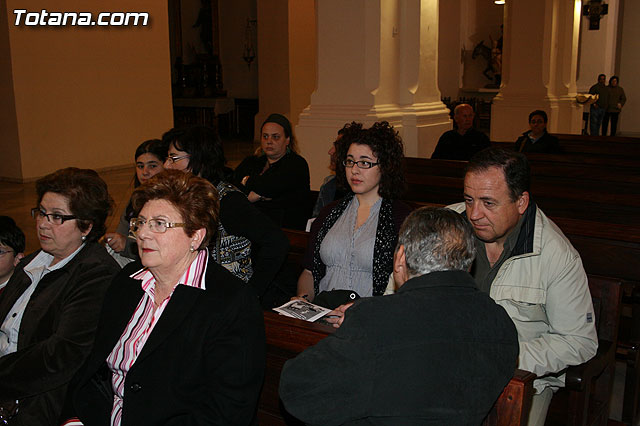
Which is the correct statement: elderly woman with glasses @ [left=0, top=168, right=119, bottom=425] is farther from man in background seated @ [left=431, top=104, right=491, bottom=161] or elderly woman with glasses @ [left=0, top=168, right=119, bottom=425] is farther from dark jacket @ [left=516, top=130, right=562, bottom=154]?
dark jacket @ [left=516, top=130, right=562, bottom=154]

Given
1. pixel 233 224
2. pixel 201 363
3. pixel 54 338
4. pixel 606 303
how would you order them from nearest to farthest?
pixel 201 363 → pixel 54 338 → pixel 606 303 → pixel 233 224

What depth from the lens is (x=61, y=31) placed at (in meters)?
12.0

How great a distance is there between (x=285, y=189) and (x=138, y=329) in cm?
288

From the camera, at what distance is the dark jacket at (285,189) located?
520cm

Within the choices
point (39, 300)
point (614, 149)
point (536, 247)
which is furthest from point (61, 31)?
point (536, 247)

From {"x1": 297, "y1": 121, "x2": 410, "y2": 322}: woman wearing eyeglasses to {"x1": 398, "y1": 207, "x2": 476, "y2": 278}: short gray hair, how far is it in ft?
4.49

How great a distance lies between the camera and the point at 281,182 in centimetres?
520

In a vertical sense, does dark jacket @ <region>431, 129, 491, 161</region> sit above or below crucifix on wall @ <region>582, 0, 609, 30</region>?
below

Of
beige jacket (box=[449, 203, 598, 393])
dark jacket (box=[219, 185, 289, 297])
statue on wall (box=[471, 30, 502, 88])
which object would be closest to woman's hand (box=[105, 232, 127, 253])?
dark jacket (box=[219, 185, 289, 297])

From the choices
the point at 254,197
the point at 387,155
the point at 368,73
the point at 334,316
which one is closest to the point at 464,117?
the point at 368,73

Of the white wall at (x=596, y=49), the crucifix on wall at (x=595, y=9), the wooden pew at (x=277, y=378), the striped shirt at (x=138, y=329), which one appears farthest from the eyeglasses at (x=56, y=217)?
the white wall at (x=596, y=49)

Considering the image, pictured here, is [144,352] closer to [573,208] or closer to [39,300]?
[39,300]

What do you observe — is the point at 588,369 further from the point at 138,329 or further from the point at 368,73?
the point at 368,73

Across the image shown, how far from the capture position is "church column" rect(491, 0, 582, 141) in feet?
38.6
